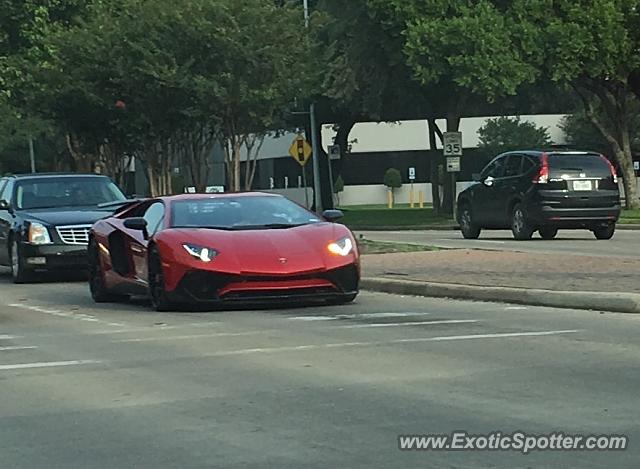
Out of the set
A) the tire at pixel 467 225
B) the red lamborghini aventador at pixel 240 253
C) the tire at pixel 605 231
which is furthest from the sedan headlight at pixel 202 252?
the tire at pixel 467 225

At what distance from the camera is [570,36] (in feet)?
128

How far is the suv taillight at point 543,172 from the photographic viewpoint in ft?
90.3

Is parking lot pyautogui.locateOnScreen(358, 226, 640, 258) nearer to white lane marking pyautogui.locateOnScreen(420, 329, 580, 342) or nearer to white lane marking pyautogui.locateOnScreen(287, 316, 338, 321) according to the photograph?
white lane marking pyautogui.locateOnScreen(287, 316, 338, 321)

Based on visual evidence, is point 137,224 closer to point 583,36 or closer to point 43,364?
point 43,364

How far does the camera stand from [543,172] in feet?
90.5

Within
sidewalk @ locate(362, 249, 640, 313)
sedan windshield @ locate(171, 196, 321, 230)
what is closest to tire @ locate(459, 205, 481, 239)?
sidewalk @ locate(362, 249, 640, 313)

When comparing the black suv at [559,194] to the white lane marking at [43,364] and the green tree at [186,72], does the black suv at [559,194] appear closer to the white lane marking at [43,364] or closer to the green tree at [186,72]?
the green tree at [186,72]

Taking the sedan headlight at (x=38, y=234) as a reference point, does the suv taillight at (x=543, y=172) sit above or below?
above

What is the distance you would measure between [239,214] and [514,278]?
3331 mm

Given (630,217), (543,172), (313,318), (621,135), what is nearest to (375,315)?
(313,318)

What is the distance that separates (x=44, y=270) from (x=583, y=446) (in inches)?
557

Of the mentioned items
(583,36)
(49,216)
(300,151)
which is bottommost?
(49,216)

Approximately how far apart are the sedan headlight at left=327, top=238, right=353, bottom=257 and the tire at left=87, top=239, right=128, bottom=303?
3.30 metres

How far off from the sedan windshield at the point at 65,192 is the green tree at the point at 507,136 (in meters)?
57.2
